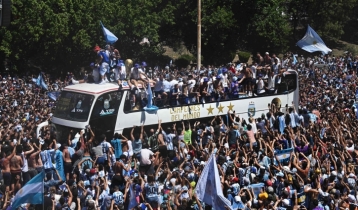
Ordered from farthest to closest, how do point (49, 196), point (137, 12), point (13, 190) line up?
point (137, 12) → point (13, 190) → point (49, 196)

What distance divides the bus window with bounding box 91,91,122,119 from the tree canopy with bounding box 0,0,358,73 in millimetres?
16275

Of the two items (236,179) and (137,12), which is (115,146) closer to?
(236,179)

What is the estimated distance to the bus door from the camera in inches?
611

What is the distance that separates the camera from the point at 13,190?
41.5 ft

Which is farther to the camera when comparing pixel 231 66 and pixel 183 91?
pixel 231 66

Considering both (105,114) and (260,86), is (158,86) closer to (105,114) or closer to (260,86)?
(105,114)

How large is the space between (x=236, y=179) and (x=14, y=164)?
466 cm

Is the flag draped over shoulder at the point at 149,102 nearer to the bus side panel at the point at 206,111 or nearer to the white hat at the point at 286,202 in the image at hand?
the bus side panel at the point at 206,111

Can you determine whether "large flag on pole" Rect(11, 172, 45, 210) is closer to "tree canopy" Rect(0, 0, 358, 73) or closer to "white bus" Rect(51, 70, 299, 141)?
"white bus" Rect(51, 70, 299, 141)

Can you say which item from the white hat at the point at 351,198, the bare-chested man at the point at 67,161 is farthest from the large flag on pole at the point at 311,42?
the white hat at the point at 351,198

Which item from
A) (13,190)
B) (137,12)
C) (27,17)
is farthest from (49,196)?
(137,12)

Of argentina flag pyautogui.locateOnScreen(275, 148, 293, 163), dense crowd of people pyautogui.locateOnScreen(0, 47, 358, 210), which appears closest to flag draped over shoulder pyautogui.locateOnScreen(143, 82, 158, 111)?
dense crowd of people pyautogui.locateOnScreen(0, 47, 358, 210)

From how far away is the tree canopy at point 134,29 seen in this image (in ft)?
115

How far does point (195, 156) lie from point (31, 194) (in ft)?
16.5
